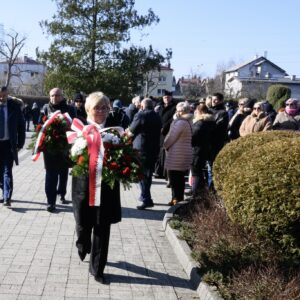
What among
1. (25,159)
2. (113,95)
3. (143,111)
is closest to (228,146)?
(143,111)

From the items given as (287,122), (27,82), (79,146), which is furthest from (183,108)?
(27,82)

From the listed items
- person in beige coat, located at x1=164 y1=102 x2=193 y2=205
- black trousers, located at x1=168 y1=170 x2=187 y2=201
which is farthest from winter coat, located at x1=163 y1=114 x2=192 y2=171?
black trousers, located at x1=168 y1=170 x2=187 y2=201

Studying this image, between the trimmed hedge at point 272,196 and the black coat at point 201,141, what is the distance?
2.63 meters

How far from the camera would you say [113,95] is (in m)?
30.1

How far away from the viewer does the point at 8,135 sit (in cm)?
814

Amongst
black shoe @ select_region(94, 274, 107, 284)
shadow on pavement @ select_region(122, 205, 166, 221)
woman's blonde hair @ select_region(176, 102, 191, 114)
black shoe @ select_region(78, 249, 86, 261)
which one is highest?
woman's blonde hair @ select_region(176, 102, 191, 114)

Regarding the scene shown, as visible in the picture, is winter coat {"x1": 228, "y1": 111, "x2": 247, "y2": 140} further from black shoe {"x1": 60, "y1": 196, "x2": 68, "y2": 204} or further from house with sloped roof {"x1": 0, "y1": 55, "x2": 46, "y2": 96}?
house with sloped roof {"x1": 0, "y1": 55, "x2": 46, "y2": 96}

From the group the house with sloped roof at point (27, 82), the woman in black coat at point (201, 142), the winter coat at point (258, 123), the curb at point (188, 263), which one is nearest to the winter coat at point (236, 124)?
the winter coat at point (258, 123)

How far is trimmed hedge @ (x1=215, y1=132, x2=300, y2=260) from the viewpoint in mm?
5395

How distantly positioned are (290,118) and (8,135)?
553 centimetres

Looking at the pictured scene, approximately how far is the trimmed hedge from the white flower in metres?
2.03

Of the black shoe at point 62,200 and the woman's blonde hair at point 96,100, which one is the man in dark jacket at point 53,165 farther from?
the woman's blonde hair at point 96,100

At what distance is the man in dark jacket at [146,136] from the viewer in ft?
28.1

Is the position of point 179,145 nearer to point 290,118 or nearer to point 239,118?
point 290,118
